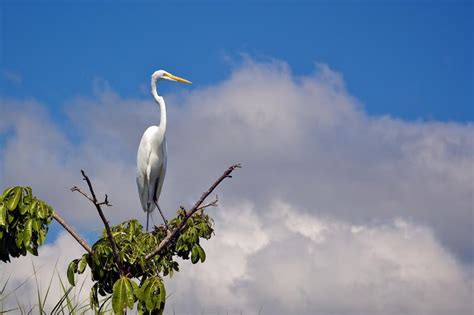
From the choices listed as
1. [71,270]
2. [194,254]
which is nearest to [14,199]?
[71,270]

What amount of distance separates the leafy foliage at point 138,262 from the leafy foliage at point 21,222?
614 mm

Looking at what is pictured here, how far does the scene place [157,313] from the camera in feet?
23.4

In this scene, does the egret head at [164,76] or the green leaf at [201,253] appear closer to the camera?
the green leaf at [201,253]

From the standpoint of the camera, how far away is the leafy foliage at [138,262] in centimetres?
700

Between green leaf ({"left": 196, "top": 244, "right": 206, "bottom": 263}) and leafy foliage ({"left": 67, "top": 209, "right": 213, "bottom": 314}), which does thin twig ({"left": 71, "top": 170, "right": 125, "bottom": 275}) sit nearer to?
leafy foliage ({"left": 67, "top": 209, "right": 213, "bottom": 314})

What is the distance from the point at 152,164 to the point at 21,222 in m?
4.11

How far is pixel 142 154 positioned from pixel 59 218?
3872 mm

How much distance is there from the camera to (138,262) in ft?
24.6

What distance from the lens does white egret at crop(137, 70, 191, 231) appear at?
36.4ft

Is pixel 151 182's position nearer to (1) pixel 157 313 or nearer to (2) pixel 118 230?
(2) pixel 118 230

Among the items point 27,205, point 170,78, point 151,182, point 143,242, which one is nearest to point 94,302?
point 143,242

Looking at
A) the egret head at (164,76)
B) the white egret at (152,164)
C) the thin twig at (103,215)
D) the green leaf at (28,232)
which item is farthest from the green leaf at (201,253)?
the egret head at (164,76)

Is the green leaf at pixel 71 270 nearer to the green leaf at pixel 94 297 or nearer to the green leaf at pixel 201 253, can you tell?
the green leaf at pixel 94 297

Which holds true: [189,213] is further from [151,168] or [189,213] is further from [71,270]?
[151,168]
